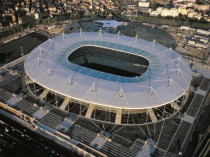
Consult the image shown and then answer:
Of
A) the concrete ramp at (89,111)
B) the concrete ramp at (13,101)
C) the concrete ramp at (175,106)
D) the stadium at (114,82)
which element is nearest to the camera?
the stadium at (114,82)

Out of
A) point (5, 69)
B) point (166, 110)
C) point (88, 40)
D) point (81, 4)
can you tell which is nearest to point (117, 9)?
point (81, 4)

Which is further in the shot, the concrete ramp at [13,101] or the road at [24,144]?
the concrete ramp at [13,101]

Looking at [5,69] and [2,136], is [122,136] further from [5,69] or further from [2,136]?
[5,69]

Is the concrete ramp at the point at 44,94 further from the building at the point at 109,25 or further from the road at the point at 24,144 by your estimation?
the building at the point at 109,25

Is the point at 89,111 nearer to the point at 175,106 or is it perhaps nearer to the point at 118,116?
the point at 118,116

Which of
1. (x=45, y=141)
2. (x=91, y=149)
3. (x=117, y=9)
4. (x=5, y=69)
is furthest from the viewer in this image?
Answer: (x=117, y=9)

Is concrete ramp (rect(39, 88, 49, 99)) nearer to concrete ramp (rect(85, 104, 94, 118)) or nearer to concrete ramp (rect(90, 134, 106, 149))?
concrete ramp (rect(85, 104, 94, 118))

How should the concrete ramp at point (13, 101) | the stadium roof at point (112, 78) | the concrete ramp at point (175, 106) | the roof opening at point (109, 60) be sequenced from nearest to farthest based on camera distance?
the stadium roof at point (112, 78) → the concrete ramp at point (175, 106) → the concrete ramp at point (13, 101) → the roof opening at point (109, 60)

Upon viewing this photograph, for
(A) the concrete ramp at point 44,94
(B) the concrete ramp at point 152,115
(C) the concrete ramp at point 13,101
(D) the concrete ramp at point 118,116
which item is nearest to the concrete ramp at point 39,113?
(A) the concrete ramp at point 44,94

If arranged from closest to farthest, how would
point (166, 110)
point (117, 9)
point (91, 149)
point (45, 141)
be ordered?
point (91, 149) < point (45, 141) < point (166, 110) < point (117, 9)
